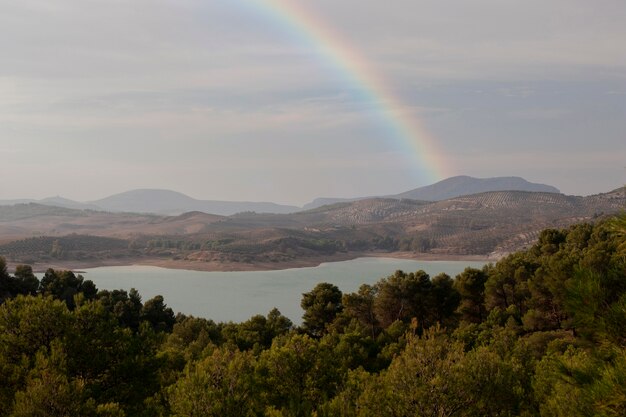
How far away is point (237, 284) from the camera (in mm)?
150000

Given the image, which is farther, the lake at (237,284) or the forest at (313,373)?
the lake at (237,284)

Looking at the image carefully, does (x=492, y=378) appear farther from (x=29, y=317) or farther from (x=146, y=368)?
(x=29, y=317)

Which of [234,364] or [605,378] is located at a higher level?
Answer: [605,378]

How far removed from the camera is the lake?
113 meters

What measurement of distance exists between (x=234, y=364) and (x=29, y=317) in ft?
28.9

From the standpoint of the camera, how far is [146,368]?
2394 centimetres

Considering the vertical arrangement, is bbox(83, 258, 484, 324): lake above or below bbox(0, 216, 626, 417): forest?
below

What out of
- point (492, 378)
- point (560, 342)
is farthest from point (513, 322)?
point (492, 378)

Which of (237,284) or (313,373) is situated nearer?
(313,373)

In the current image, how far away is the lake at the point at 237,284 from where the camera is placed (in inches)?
4449

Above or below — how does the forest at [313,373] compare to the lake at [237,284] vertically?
above

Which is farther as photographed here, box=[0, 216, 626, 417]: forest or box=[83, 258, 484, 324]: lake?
box=[83, 258, 484, 324]: lake

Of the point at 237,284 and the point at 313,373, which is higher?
the point at 313,373

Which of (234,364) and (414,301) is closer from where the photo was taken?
(234,364)
